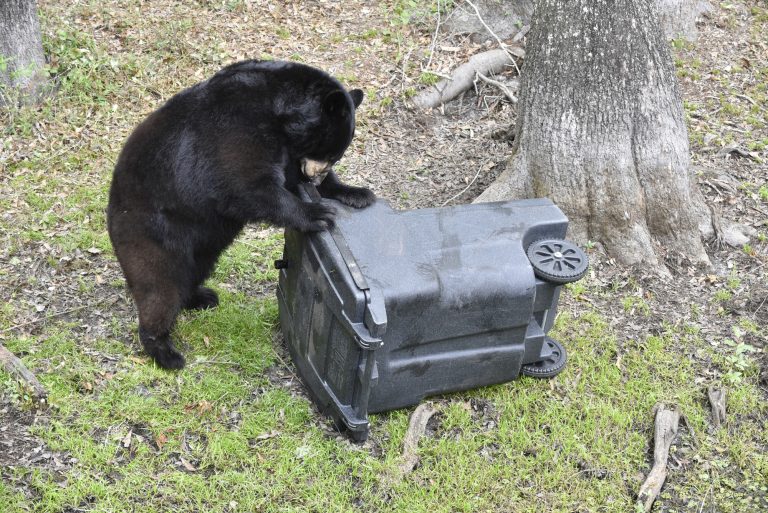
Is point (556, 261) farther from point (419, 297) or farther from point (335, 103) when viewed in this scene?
point (335, 103)

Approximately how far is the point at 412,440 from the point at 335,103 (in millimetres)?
1878

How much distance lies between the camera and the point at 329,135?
418cm

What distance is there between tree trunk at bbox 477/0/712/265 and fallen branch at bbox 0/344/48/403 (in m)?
3.46

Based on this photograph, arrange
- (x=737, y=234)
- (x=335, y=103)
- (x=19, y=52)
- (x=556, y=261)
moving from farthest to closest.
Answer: (x=19, y=52) → (x=737, y=234) → (x=335, y=103) → (x=556, y=261)

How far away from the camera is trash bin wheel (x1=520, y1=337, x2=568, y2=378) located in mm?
4445

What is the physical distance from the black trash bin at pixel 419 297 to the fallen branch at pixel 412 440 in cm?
11

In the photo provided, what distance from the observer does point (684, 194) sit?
538 centimetres

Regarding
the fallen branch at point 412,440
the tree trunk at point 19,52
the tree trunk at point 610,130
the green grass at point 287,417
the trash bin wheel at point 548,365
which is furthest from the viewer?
the tree trunk at point 19,52

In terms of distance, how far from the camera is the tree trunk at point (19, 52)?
642cm

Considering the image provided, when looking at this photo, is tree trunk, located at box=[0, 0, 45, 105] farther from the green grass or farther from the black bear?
the black bear

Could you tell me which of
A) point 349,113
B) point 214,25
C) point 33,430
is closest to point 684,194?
point 349,113

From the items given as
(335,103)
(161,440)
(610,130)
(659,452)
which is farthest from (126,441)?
(610,130)

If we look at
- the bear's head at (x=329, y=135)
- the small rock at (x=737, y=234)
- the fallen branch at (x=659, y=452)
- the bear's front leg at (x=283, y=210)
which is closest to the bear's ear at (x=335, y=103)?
the bear's head at (x=329, y=135)

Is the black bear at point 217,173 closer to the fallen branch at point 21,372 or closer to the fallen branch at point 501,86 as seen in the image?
the fallen branch at point 21,372
